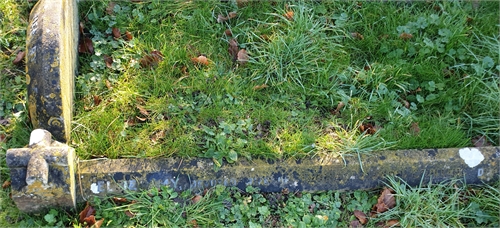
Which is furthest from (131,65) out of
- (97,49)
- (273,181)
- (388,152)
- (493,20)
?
(493,20)

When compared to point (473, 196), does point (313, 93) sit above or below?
above

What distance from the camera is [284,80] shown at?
336 centimetres

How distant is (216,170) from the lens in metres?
2.89

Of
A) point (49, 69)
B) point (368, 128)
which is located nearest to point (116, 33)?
point (49, 69)

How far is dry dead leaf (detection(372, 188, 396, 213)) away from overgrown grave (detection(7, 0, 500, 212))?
9cm

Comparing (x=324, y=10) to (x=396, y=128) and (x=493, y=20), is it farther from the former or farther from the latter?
(x=493, y=20)

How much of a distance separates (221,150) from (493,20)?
2711 millimetres

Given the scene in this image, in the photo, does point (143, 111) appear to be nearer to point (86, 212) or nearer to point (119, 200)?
point (119, 200)

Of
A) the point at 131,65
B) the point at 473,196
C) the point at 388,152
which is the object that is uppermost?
the point at 131,65

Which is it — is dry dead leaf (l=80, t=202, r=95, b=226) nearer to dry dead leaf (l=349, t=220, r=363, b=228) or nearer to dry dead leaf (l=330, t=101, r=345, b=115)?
dry dead leaf (l=349, t=220, r=363, b=228)

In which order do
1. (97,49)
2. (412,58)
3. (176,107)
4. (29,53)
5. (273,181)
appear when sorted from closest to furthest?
(29,53), (273,181), (176,107), (97,49), (412,58)

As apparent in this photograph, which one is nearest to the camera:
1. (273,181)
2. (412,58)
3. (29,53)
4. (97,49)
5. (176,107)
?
(29,53)

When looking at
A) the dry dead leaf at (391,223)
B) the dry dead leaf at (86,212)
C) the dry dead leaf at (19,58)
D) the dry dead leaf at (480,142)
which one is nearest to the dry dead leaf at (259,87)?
the dry dead leaf at (391,223)

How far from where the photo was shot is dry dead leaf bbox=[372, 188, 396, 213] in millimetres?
2963
